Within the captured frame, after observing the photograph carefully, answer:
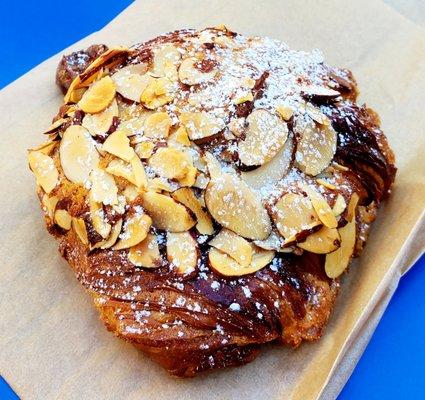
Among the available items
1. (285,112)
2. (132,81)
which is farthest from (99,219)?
(285,112)

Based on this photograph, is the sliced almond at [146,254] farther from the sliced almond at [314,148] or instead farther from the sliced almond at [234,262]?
the sliced almond at [314,148]

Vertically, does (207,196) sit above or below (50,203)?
above

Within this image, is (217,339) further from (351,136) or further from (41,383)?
(351,136)

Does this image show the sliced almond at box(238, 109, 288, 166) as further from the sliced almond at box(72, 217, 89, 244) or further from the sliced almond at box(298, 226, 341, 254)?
the sliced almond at box(72, 217, 89, 244)

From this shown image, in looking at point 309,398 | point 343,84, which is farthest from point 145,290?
point 343,84

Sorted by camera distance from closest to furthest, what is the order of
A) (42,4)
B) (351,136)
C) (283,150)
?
1. (283,150)
2. (351,136)
3. (42,4)

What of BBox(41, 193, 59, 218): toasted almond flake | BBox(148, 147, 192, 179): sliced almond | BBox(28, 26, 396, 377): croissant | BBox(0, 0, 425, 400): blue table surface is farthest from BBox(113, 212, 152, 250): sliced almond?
BBox(0, 0, 425, 400): blue table surface

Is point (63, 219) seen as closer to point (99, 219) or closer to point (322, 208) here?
point (99, 219)
